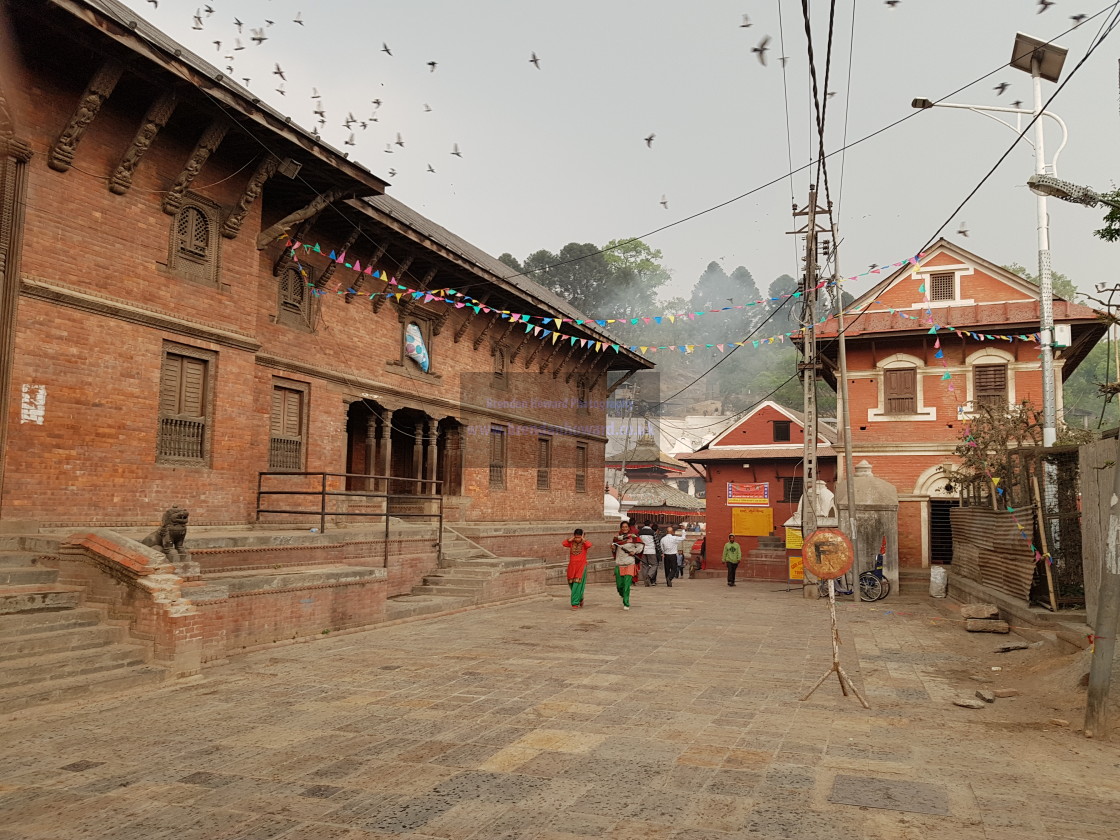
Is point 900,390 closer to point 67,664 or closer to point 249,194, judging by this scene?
point 249,194

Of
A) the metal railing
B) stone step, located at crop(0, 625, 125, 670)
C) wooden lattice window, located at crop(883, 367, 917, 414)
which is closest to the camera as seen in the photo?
stone step, located at crop(0, 625, 125, 670)

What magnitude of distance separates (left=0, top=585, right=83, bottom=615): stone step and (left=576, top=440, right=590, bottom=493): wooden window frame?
69.6ft

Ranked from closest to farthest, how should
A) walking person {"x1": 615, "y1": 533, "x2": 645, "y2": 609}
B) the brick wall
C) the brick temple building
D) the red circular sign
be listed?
the red circular sign < the brick temple building < the brick wall < walking person {"x1": 615, "y1": 533, "x2": 645, "y2": 609}

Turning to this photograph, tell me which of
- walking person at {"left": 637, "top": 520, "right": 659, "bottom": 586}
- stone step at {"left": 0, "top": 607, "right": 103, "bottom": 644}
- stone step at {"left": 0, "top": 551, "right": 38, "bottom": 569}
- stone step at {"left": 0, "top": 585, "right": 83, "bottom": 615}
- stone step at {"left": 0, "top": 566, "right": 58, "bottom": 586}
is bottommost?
walking person at {"left": 637, "top": 520, "right": 659, "bottom": 586}

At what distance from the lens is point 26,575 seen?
9.20 metres

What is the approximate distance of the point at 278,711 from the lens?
737 centimetres

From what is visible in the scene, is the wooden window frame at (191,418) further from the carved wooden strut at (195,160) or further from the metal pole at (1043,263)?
the metal pole at (1043,263)

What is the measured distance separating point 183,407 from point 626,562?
9.00 meters

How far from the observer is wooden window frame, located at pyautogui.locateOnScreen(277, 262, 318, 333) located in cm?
1606

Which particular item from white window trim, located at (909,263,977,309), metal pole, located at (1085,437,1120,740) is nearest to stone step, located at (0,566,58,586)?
metal pole, located at (1085,437,1120,740)

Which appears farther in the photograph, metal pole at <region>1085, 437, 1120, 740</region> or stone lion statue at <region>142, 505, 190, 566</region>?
stone lion statue at <region>142, 505, 190, 566</region>

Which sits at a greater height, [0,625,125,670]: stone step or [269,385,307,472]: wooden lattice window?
[269,385,307,472]: wooden lattice window

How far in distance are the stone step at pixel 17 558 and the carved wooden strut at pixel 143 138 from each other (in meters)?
5.56

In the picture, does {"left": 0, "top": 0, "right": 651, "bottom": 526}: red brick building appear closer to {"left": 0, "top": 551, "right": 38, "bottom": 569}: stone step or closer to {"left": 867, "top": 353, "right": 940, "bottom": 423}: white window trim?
{"left": 0, "top": 551, "right": 38, "bottom": 569}: stone step
